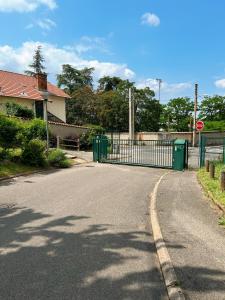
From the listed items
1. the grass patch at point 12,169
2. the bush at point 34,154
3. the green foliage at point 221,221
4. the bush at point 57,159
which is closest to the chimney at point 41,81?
the bush at point 57,159

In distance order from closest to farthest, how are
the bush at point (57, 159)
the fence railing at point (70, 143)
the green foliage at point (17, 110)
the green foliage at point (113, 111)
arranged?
the bush at point (57, 159) < the fence railing at point (70, 143) < the green foliage at point (17, 110) < the green foliage at point (113, 111)

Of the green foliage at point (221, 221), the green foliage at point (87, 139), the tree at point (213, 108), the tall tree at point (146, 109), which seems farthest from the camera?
the tree at point (213, 108)

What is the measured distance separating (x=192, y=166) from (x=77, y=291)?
17.2 m

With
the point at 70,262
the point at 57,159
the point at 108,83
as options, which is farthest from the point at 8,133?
the point at 108,83

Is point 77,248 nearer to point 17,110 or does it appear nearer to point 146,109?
point 17,110

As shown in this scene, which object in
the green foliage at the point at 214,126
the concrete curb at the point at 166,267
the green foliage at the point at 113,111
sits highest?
the green foliage at the point at 113,111

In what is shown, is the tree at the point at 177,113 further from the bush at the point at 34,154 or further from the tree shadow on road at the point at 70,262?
the tree shadow on road at the point at 70,262

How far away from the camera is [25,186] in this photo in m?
12.6

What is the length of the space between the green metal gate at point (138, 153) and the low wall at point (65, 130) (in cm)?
734

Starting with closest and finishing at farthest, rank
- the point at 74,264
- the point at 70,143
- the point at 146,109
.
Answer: the point at 74,264
the point at 70,143
the point at 146,109

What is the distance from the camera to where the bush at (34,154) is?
17656 millimetres

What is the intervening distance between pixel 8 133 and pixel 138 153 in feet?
35.8

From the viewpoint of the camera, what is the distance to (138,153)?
82.5 feet

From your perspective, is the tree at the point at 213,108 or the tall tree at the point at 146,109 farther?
the tree at the point at 213,108
